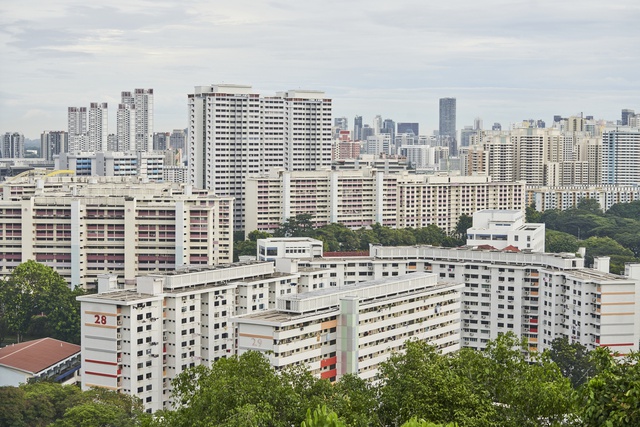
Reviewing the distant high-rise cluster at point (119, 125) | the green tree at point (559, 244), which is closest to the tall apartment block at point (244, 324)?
the green tree at point (559, 244)

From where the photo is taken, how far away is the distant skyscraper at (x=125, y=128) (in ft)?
164

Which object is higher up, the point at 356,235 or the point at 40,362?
the point at 356,235

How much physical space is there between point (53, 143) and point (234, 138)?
2372cm

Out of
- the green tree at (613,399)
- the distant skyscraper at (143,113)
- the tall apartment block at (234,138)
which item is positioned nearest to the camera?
the green tree at (613,399)

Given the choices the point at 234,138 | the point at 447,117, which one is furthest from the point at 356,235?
the point at 447,117

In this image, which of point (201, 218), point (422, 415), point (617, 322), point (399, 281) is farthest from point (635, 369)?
point (201, 218)

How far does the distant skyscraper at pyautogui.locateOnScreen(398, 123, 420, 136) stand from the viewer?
79.6m

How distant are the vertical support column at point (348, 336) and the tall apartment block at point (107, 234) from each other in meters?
8.29

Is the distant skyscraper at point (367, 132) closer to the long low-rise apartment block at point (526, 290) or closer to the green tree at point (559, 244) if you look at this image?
the green tree at point (559, 244)

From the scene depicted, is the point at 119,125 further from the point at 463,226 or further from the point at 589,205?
the point at 463,226

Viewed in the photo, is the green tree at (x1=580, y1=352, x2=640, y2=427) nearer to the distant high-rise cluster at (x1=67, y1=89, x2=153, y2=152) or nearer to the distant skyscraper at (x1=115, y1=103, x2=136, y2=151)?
the distant high-rise cluster at (x1=67, y1=89, x2=153, y2=152)

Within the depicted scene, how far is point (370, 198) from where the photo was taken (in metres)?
28.8

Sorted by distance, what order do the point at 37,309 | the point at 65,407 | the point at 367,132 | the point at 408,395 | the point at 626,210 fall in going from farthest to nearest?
1. the point at 367,132
2. the point at 626,210
3. the point at 37,309
4. the point at 65,407
5. the point at 408,395

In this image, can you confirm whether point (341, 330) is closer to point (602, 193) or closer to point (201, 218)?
point (201, 218)
